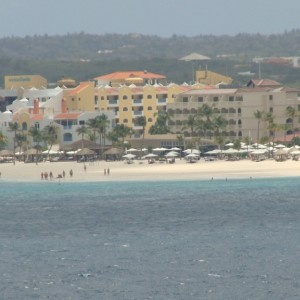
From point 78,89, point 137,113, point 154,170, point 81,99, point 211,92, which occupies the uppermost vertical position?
point 78,89

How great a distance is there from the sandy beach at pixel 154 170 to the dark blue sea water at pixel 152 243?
1194 cm

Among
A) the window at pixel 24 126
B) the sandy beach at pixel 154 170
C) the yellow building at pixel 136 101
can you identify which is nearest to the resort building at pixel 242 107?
the yellow building at pixel 136 101

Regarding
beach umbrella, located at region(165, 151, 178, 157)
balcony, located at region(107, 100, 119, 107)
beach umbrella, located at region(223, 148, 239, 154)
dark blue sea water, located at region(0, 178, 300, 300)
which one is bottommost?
dark blue sea water, located at region(0, 178, 300, 300)

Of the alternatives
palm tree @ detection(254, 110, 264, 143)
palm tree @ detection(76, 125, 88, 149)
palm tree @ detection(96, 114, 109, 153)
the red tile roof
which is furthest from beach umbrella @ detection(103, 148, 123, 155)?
the red tile roof

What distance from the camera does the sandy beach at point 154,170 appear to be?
141 metres

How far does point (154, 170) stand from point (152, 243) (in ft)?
206

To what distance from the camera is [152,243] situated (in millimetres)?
84188

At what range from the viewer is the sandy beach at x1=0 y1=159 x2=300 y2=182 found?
141 m

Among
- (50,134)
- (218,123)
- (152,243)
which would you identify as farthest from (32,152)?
(152,243)

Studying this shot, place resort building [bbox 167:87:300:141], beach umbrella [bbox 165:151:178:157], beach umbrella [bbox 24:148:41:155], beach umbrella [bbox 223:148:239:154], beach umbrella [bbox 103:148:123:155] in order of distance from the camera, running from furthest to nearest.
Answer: resort building [bbox 167:87:300:141], beach umbrella [bbox 24:148:41:155], beach umbrella [bbox 103:148:123:155], beach umbrella [bbox 165:151:178:157], beach umbrella [bbox 223:148:239:154]

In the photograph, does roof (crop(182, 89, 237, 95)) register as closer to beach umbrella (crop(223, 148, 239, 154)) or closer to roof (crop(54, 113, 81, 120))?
roof (crop(54, 113, 81, 120))

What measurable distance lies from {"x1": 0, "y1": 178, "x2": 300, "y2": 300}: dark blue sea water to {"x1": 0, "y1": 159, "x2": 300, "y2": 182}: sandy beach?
11.9m

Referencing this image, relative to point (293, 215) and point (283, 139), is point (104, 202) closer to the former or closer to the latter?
point (293, 215)

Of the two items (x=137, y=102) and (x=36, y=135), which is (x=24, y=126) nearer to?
(x=36, y=135)
